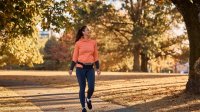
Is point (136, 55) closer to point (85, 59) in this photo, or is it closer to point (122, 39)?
point (122, 39)

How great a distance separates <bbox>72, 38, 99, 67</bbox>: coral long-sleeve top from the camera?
11.5m

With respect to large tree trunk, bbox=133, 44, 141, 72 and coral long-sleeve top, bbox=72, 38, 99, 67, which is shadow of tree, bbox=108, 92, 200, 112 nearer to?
coral long-sleeve top, bbox=72, 38, 99, 67

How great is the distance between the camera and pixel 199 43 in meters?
14.0

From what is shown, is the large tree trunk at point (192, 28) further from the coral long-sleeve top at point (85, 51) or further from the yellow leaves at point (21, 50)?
the yellow leaves at point (21, 50)

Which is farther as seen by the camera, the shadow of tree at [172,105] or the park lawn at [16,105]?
the park lawn at [16,105]

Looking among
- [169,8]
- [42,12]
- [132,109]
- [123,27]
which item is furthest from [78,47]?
[123,27]

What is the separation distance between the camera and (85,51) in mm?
11484

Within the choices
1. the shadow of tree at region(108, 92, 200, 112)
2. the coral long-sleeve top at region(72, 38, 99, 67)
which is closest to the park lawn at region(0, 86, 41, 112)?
the coral long-sleeve top at region(72, 38, 99, 67)

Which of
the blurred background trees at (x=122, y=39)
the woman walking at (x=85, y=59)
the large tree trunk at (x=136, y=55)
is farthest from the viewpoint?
the large tree trunk at (x=136, y=55)

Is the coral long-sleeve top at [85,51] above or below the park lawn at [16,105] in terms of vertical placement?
above

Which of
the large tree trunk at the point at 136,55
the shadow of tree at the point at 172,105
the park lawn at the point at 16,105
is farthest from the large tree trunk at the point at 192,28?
the large tree trunk at the point at 136,55

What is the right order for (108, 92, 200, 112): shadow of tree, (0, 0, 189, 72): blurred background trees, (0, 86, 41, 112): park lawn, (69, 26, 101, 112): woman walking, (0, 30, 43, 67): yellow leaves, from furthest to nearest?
(0, 0, 189, 72): blurred background trees < (0, 30, 43, 67): yellow leaves < (0, 86, 41, 112): park lawn < (108, 92, 200, 112): shadow of tree < (69, 26, 101, 112): woman walking

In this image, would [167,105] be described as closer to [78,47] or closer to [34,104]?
[78,47]

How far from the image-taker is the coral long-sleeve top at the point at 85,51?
11453 mm
